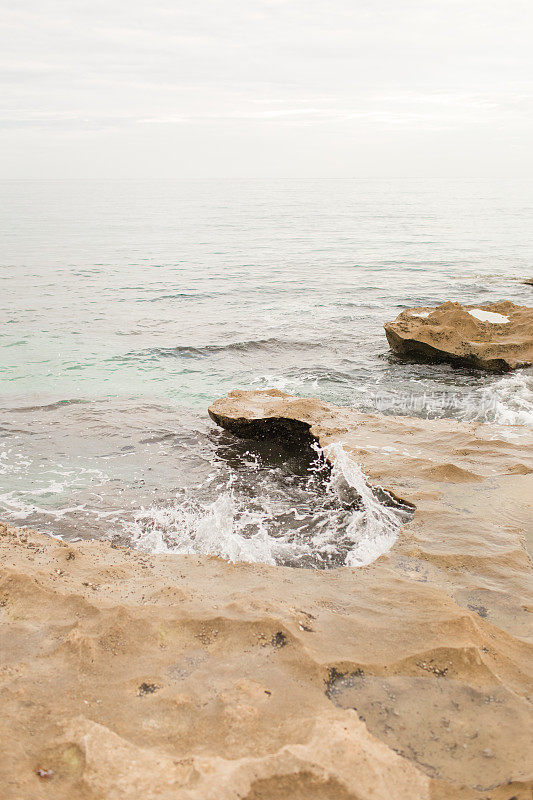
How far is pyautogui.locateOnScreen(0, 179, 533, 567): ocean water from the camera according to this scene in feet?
19.3

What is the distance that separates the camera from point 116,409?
375 inches

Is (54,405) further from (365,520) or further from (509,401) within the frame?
(509,401)

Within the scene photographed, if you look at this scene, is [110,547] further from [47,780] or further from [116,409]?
[116,409]

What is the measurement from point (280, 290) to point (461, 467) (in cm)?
1590

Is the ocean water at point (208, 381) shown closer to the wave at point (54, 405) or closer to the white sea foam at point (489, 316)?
the wave at point (54, 405)

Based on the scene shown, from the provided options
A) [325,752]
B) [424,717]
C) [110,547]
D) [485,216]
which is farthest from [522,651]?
[485,216]

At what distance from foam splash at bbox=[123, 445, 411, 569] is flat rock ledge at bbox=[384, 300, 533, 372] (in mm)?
5602

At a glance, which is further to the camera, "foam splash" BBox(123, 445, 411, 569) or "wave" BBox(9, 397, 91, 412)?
"wave" BBox(9, 397, 91, 412)

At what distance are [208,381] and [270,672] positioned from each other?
8485mm

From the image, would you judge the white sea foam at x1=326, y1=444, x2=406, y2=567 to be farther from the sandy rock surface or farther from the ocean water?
the sandy rock surface

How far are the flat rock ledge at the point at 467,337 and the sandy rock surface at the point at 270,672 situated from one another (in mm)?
6419

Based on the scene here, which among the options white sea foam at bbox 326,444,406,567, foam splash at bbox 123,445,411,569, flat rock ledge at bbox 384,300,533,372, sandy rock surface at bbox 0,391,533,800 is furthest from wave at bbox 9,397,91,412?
flat rock ledge at bbox 384,300,533,372

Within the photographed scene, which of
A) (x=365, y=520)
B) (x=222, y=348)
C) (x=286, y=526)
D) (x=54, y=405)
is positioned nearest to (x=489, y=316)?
(x=222, y=348)

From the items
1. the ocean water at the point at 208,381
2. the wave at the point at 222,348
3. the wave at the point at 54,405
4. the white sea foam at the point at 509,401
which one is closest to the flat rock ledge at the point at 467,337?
the ocean water at the point at 208,381
